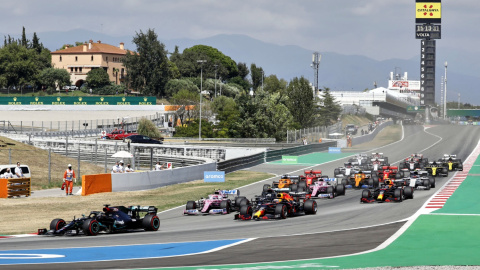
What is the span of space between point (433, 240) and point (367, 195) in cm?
1057

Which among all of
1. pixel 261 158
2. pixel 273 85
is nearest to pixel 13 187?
pixel 261 158

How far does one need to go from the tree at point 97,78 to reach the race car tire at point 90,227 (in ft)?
411

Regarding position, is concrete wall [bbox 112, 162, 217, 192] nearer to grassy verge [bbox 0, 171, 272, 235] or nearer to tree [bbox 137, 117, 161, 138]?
grassy verge [bbox 0, 171, 272, 235]

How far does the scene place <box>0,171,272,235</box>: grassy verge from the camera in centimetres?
2520

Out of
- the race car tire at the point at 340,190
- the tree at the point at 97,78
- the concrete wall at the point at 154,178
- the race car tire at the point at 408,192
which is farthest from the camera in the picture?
the tree at the point at 97,78

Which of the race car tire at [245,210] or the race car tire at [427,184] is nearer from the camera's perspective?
the race car tire at [245,210]

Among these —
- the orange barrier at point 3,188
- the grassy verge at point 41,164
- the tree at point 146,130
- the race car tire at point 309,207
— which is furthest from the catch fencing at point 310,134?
the race car tire at point 309,207

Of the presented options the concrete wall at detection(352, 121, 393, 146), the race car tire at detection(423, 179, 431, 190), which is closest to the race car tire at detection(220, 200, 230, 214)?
the race car tire at detection(423, 179, 431, 190)

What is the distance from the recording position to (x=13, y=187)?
3306cm

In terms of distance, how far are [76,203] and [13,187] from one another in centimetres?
428

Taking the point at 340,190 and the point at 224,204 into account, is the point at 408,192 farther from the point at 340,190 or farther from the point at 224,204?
the point at 224,204

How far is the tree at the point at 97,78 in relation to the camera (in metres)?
143

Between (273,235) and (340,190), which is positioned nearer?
(273,235)

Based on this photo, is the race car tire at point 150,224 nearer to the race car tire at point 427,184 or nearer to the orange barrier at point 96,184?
the orange barrier at point 96,184
